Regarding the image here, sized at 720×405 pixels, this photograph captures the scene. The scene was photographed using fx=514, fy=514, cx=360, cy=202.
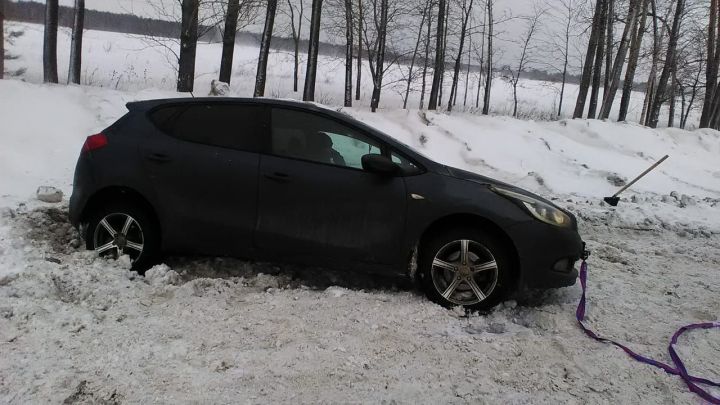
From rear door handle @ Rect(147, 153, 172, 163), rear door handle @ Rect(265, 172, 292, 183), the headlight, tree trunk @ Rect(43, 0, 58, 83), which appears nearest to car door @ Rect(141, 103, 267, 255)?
rear door handle @ Rect(147, 153, 172, 163)

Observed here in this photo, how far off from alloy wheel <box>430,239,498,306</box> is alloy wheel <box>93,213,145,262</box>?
2.49m

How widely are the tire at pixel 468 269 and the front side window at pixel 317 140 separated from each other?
3.10 feet

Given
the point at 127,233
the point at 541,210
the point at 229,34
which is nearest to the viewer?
the point at 541,210

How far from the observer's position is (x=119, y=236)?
436 cm

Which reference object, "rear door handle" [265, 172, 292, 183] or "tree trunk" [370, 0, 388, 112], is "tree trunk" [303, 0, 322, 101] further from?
"rear door handle" [265, 172, 292, 183]

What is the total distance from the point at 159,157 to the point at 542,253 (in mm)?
3202

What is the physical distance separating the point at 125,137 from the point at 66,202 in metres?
2.09

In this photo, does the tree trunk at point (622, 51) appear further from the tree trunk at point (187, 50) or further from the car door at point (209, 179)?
the car door at point (209, 179)

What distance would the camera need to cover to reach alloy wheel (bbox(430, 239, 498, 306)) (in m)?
3.99

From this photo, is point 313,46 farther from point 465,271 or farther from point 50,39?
point 465,271

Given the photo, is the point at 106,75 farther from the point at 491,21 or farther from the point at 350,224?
the point at 350,224

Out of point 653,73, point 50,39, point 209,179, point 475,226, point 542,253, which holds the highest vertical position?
point 653,73

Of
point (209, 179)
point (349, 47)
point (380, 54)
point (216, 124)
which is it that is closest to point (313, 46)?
point (380, 54)

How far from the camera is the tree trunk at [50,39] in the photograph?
12.6m
